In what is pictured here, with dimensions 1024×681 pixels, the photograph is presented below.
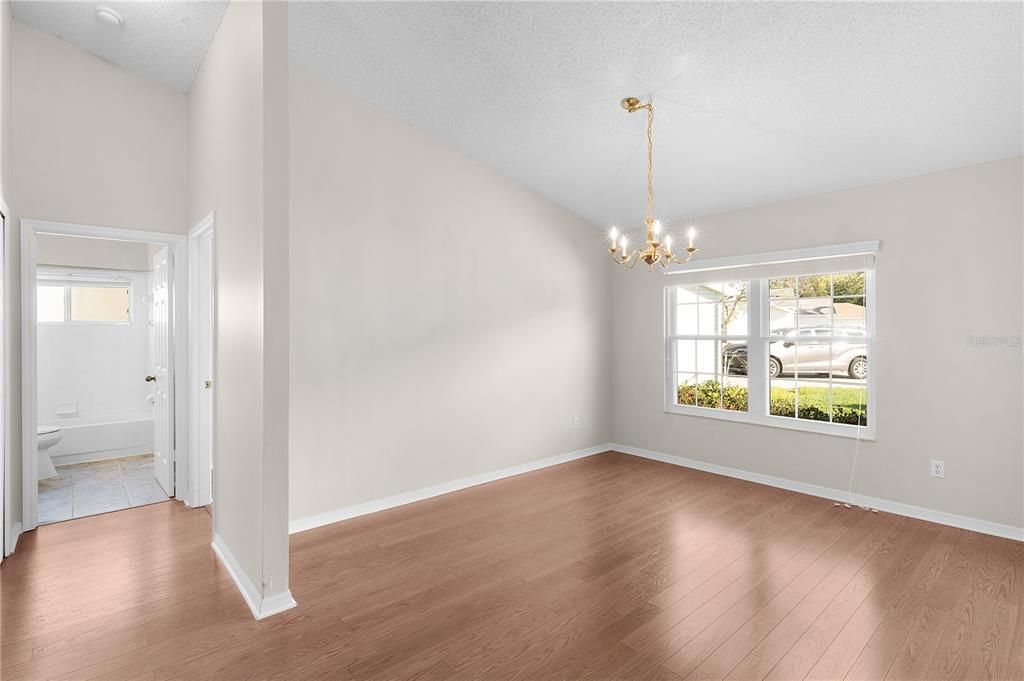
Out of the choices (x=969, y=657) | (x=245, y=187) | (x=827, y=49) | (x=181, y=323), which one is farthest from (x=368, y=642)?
(x=827, y=49)

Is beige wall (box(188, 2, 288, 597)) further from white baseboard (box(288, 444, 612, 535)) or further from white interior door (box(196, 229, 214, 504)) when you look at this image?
white interior door (box(196, 229, 214, 504))

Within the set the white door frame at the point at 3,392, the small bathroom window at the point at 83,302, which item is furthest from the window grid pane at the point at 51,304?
the white door frame at the point at 3,392

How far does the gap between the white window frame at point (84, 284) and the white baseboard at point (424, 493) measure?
4.25m

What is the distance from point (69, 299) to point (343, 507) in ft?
14.9

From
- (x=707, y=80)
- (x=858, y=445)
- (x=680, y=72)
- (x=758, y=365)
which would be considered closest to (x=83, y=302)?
(x=680, y=72)

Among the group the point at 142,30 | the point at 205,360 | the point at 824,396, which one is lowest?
the point at 824,396

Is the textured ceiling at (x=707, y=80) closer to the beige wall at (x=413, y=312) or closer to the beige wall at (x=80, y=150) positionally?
the beige wall at (x=413, y=312)

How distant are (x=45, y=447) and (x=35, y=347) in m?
1.65

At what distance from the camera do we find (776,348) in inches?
179

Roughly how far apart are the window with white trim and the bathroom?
5221 mm

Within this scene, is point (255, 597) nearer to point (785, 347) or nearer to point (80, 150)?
point (80, 150)

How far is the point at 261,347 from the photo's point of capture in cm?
237

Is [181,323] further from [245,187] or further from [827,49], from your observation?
[827,49]

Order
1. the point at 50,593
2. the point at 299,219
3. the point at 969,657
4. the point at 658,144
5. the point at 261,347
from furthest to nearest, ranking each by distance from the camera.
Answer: the point at 658,144 → the point at 299,219 → the point at 50,593 → the point at 261,347 → the point at 969,657
